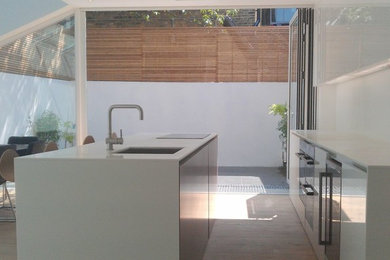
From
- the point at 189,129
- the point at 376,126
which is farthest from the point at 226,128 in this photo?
the point at 376,126

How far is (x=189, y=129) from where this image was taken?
8.07m

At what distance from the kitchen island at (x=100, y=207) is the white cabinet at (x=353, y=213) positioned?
2.62 ft

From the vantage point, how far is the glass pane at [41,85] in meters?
5.04

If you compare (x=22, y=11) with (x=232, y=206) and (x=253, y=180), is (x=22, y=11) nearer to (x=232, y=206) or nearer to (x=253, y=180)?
(x=232, y=206)

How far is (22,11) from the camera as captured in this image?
5074mm

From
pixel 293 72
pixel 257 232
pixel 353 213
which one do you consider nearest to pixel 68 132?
pixel 257 232

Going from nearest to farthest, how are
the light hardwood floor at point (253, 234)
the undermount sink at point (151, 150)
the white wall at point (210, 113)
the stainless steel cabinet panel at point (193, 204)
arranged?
1. the stainless steel cabinet panel at point (193, 204)
2. the undermount sink at point (151, 150)
3. the light hardwood floor at point (253, 234)
4. the white wall at point (210, 113)

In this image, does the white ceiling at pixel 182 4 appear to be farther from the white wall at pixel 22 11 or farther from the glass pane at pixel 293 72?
the glass pane at pixel 293 72

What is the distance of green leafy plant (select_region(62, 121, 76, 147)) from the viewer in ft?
19.3

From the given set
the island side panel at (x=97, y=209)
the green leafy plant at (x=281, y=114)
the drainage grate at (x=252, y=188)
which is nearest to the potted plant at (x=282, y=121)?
the green leafy plant at (x=281, y=114)

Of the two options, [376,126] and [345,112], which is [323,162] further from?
[345,112]

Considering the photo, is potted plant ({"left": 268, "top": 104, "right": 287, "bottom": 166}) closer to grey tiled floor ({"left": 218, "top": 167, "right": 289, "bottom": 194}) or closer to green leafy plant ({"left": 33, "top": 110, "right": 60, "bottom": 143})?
grey tiled floor ({"left": 218, "top": 167, "right": 289, "bottom": 194})

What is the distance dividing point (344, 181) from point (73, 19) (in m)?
4.79

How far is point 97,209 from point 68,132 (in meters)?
4.10
